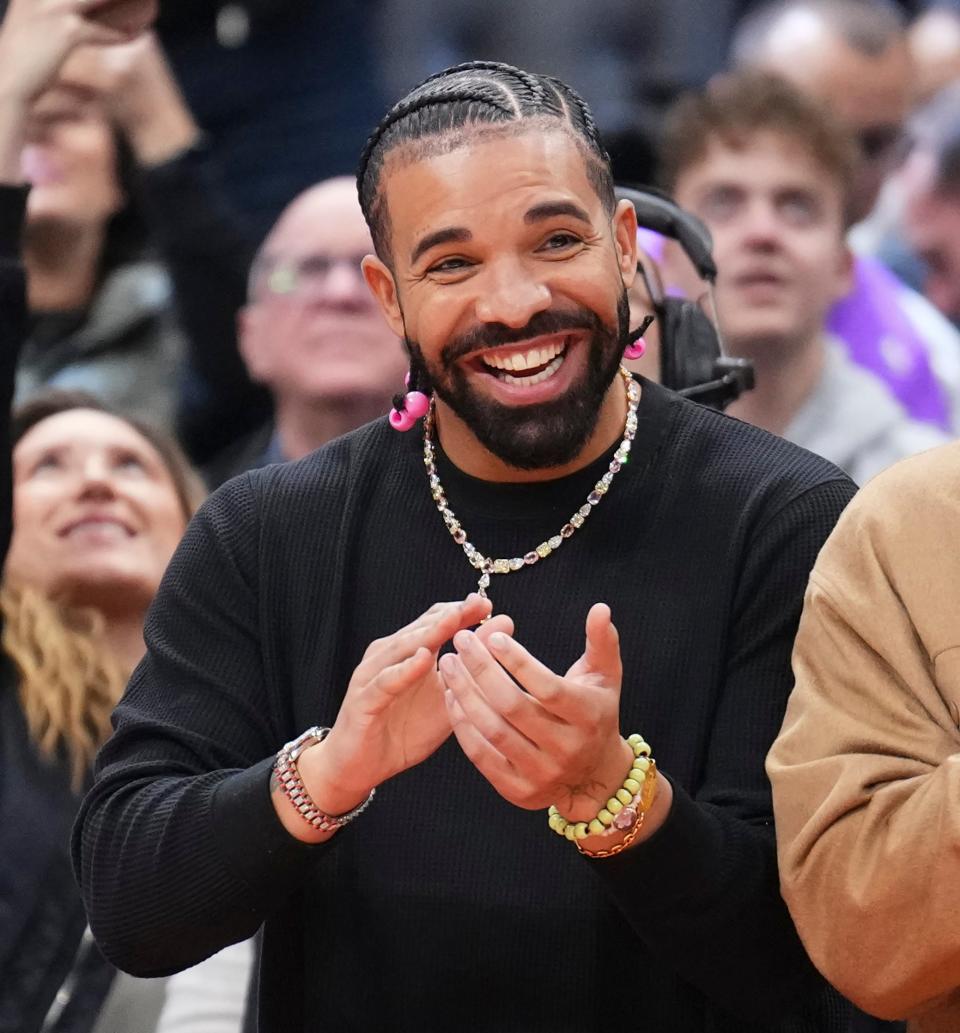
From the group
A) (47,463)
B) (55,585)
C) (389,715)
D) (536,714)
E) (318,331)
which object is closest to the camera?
(536,714)

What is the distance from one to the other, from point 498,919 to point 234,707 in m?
0.34

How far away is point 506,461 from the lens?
2.09 m

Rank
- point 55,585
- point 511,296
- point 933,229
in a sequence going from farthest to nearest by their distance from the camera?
1. point 933,229
2. point 55,585
3. point 511,296

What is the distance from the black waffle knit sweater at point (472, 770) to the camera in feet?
6.46

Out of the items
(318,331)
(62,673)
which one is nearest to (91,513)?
(62,673)

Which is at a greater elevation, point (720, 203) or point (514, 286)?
point (514, 286)

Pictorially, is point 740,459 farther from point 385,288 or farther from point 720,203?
point 720,203

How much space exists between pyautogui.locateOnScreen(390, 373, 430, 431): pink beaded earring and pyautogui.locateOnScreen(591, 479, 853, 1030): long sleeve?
14.2 inches

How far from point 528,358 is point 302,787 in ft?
1.52

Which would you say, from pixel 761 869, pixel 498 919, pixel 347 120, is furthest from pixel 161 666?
pixel 347 120

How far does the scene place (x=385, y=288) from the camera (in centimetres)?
218

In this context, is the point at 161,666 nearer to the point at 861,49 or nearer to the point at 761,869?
the point at 761,869

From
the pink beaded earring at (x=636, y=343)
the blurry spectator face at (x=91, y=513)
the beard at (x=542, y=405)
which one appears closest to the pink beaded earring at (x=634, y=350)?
the pink beaded earring at (x=636, y=343)

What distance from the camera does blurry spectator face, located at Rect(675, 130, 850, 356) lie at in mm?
3793
